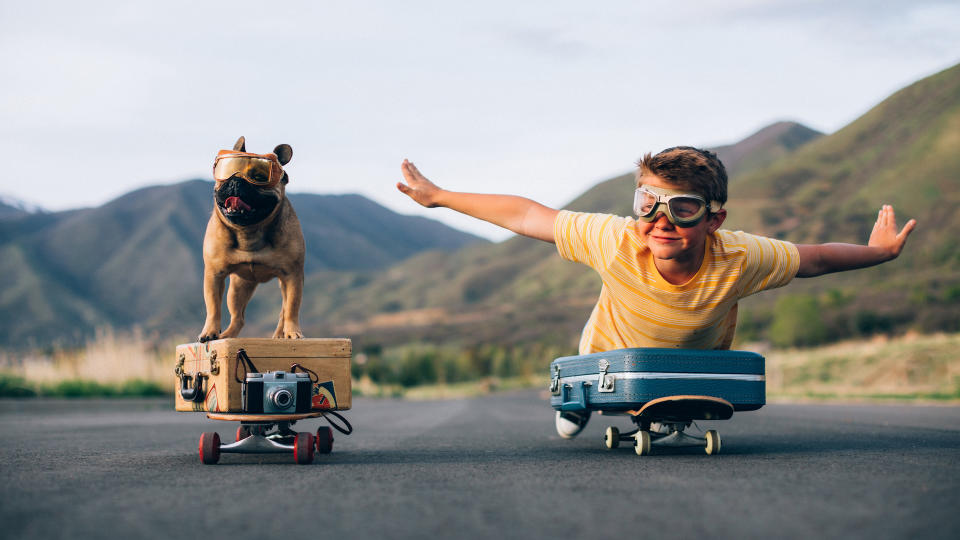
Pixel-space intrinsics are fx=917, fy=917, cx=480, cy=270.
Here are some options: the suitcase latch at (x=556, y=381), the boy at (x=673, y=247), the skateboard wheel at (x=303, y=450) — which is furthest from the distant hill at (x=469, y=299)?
the skateboard wheel at (x=303, y=450)

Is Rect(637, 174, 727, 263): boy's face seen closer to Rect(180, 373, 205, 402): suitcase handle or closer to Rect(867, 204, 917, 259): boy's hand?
Rect(867, 204, 917, 259): boy's hand

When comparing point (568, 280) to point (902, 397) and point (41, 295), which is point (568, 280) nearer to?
point (41, 295)

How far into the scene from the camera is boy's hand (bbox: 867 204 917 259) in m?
5.90

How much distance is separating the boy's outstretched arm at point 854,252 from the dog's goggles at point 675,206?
0.73 metres

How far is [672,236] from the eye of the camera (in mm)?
Result: 5422

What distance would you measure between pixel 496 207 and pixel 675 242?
1121mm

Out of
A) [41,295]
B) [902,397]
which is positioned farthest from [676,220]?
[41,295]

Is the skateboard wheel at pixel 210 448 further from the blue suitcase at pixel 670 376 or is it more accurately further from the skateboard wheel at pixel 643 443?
the skateboard wheel at pixel 643 443

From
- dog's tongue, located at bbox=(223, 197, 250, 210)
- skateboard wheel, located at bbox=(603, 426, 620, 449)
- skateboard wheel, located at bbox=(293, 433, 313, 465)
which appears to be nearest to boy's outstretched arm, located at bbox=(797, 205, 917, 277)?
skateboard wheel, located at bbox=(603, 426, 620, 449)

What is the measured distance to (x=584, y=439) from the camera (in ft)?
27.2

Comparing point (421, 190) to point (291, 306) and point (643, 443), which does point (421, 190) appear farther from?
point (643, 443)

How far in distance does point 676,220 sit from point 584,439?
344 cm

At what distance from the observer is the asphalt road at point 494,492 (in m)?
3.29

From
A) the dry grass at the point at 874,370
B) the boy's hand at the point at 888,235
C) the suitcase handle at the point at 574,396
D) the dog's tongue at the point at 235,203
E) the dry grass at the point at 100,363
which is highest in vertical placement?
the dog's tongue at the point at 235,203
